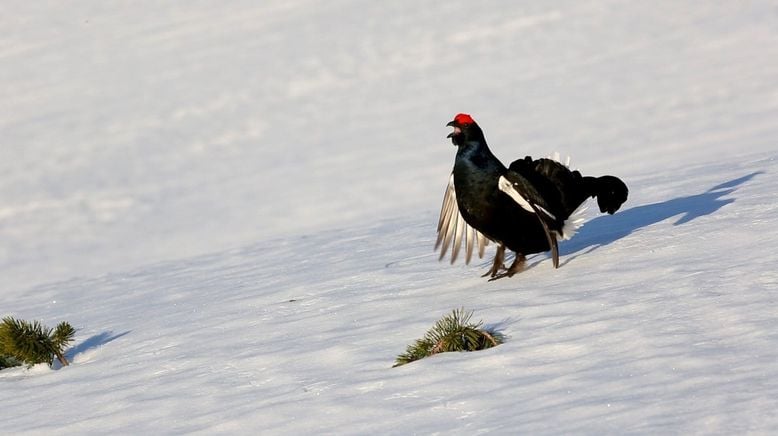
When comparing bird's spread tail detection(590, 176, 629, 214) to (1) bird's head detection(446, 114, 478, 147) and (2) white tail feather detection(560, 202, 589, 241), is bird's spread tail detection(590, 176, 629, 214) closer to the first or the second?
(2) white tail feather detection(560, 202, 589, 241)

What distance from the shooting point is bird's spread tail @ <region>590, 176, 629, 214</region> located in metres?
7.87

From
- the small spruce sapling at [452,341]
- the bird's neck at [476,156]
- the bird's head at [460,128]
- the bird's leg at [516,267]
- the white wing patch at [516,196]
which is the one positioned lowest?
the small spruce sapling at [452,341]

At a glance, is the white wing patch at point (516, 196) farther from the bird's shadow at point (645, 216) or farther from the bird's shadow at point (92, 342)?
the bird's shadow at point (92, 342)

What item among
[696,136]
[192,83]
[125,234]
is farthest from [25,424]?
[192,83]

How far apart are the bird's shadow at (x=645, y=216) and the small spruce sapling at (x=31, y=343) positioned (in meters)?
3.15

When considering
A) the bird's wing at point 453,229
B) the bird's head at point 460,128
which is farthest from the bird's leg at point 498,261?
the bird's head at point 460,128

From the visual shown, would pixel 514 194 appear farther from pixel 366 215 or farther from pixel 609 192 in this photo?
pixel 366 215

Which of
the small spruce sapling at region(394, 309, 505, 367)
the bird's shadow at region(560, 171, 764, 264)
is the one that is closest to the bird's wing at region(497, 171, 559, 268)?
the bird's shadow at region(560, 171, 764, 264)

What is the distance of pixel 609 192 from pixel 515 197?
908mm

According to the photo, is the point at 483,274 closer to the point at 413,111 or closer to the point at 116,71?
the point at 413,111

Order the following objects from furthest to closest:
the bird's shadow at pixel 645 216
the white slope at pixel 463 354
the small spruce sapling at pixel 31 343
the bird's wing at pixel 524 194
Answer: the bird's shadow at pixel 645 216
the bird's wing at pixel 524 194
the small spruce sapling at pixel 31 343
the white slope at pixel 463 354

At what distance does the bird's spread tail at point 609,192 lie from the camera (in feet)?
25.8

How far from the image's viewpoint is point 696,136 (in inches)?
572

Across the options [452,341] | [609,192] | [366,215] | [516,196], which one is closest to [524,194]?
[516,196]
